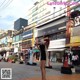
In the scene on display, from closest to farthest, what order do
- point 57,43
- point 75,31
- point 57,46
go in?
point 75,31 → point 57,46 → point 57,43

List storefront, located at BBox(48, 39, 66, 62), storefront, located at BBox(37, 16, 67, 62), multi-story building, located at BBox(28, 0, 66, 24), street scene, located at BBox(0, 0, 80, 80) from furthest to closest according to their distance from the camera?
multi-story building, located at BBox(28, 0, 66, 24) → storefront, located at BBox(48, 39, 66, 62) → storefront, located at BBox(37, 16, 67, 62) → street scene, located at BBox(0, 0, 80, 80)

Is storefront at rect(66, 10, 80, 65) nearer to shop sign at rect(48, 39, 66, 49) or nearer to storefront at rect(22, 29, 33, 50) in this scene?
shop sign at rect(48, 39, 66, 49)

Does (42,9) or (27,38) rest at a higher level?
(42,9)

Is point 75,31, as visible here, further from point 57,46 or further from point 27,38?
point 27,38

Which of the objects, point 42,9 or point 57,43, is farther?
point 42,9

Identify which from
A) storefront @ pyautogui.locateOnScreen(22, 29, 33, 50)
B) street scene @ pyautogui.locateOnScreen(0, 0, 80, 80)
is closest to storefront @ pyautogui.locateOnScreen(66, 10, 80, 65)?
street scene @ pyautogui.locateOnScreen(0, 0, 80, 80)

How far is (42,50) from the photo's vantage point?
10.5 metres

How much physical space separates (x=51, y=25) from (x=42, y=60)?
137ft

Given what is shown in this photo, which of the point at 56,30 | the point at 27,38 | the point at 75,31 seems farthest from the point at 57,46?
the point at 27,38

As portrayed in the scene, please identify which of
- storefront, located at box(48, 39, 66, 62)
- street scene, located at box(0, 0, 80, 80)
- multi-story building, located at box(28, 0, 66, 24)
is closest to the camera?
street scene, located at box(0, 0, 80, 80)

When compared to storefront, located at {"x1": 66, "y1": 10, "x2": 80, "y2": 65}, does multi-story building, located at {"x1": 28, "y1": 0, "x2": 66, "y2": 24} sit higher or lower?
higher

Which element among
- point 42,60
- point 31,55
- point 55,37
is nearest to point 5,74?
point 42,60

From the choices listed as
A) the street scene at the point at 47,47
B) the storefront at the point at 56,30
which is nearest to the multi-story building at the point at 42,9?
the street scene at the point at 47,47

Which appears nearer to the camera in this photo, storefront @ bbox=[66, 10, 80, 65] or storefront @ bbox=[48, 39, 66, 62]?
storefront @ bbox=[66, 10, 80, 65]
